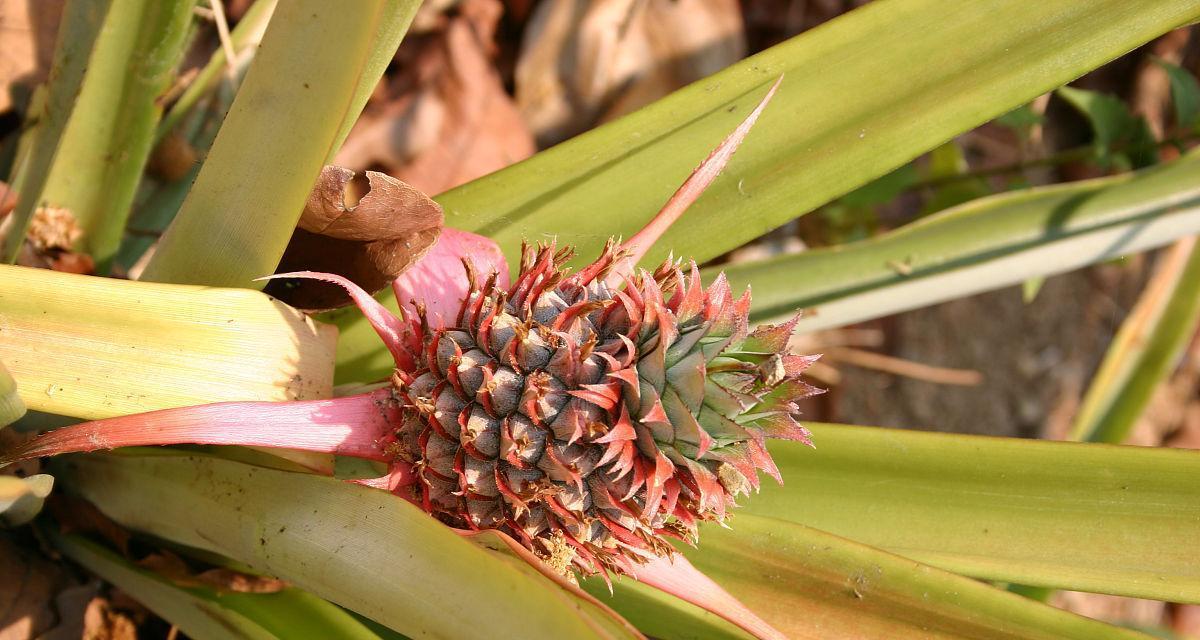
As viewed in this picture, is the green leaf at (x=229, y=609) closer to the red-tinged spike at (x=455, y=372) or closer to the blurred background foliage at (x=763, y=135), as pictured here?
the blurred background foliage at (x=763, y=135)

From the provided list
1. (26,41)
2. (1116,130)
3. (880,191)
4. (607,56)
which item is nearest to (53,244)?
(26,41)

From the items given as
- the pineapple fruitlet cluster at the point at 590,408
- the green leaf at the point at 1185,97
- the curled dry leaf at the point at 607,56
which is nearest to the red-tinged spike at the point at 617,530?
the pineapple fruitlet cluster at the point at 590,408

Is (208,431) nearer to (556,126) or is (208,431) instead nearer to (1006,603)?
(1006,603)

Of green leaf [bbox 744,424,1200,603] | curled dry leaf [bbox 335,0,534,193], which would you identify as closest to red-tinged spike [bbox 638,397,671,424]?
green leaf [bbox 744,424,1200,603]

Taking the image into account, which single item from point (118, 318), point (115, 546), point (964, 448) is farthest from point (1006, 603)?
point (115, 546)

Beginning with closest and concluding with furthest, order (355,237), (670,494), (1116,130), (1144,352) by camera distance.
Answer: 1. (670,494)
2. (355,237)
3. (1116,130)
4. (1144,352)

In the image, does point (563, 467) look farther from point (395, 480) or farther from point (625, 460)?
point (395, 480)
